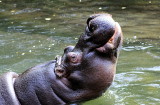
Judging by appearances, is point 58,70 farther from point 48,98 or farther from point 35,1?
point 35,1

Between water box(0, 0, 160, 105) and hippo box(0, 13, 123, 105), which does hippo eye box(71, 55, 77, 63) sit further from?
water box(0, 0, 160, 105)

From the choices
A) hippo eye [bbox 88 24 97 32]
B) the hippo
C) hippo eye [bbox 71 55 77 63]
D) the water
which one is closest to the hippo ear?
the hippo

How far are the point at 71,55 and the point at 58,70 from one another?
0.67ft

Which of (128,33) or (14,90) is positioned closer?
(14,90)

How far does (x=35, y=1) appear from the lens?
13688 millimetres

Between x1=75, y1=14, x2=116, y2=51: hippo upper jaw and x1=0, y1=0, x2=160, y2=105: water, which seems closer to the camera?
x1=75, y1=14, x2=116, y2=51: hippo upper jaw

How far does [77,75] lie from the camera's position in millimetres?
3902

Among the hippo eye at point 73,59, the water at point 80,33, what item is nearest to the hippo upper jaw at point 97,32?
the hippo eye at point 73,59

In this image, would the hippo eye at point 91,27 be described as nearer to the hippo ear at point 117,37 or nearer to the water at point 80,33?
the hippo ear at point 117,37

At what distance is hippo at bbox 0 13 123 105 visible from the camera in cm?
376

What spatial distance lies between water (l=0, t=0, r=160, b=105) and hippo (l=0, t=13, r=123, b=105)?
13.6 inches

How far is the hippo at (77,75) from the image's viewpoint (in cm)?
376

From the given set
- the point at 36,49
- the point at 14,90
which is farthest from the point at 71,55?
the point at 36,49

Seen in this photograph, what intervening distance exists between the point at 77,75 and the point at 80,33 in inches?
176
